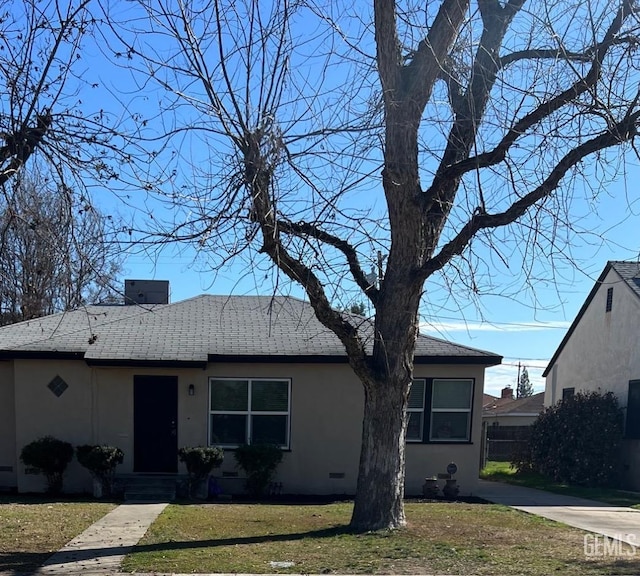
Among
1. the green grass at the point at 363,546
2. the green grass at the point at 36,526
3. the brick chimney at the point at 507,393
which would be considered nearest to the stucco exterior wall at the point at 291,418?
the green grass at the point at 36,526

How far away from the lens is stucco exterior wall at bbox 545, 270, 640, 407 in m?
17.4

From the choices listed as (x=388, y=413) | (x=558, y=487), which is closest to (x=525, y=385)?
(x=558, y=487)

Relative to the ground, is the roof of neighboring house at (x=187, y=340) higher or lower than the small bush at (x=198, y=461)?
higher

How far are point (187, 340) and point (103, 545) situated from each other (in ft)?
22.5

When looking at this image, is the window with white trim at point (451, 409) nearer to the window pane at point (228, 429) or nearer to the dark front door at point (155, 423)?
the window pane at point (228, 429)

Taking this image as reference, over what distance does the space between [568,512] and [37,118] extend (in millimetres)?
10515

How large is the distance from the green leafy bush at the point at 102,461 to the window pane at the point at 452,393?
6704 millimetres

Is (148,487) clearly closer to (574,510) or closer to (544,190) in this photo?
(574,510)

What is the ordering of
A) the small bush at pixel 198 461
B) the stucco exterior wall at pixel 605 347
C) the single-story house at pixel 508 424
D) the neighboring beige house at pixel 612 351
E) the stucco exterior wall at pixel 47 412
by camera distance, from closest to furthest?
1. the small bush at pixel 198 461
2. the stucco exterior wall at pixel 47 412
3. the neighboring beige house at pixel 612 351
4. the stucco exterior wall at pixel 605 347
5. the single-story house at pixel 508 424

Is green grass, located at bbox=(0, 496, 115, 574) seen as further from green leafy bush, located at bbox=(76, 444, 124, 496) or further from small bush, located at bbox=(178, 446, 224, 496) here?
small bush, located at bbox=(178, 446, 224, 496)

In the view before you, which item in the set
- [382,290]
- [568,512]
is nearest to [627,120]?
[382,290]

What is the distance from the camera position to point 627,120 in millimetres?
7168

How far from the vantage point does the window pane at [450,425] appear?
1436 cm

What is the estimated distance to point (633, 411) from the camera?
1692cm
